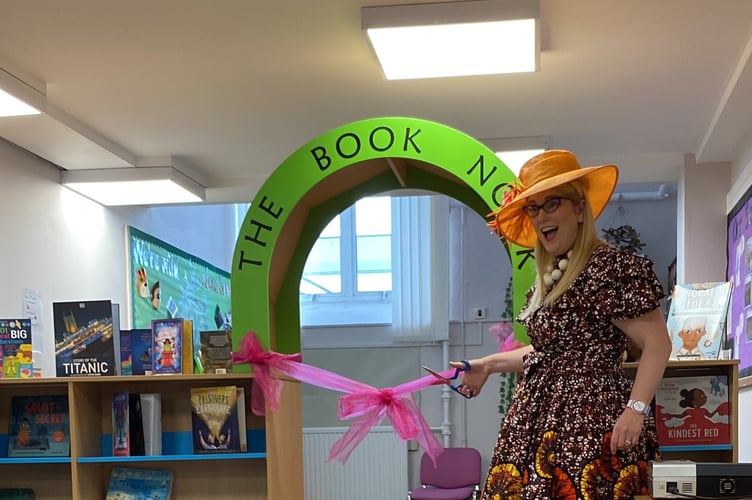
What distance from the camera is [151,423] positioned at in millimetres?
3756

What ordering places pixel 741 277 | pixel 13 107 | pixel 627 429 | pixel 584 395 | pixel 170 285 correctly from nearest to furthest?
pixel 627 429, pixel 584 395, pixel 13 107, pixel 741 277, pixel 170 285

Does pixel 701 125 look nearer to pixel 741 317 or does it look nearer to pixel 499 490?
pixel 741 317

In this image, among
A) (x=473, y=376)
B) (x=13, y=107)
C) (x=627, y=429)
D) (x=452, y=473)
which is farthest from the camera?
(x=452, y=473)

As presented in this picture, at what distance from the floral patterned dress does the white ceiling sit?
1.36m

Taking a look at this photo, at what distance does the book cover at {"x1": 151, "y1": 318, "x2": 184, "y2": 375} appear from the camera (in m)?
3.70

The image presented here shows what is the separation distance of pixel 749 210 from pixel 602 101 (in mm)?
1030

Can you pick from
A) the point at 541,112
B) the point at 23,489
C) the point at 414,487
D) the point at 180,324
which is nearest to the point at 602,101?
the point at 541,112

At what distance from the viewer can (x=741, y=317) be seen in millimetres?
4941

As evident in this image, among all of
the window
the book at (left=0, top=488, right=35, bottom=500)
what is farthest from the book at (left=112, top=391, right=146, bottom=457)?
the window

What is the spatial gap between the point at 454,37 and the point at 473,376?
4.48ft

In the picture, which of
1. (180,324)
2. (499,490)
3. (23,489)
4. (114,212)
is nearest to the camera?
(499,490)

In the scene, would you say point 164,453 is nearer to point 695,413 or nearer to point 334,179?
point 334,179

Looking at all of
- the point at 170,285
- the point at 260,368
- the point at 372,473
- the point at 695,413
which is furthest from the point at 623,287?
the point at 372,473

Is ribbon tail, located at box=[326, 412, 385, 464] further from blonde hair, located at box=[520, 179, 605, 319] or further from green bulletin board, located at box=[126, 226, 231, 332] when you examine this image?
green bulletin board, located at box=[126, 226, 231, 332]
